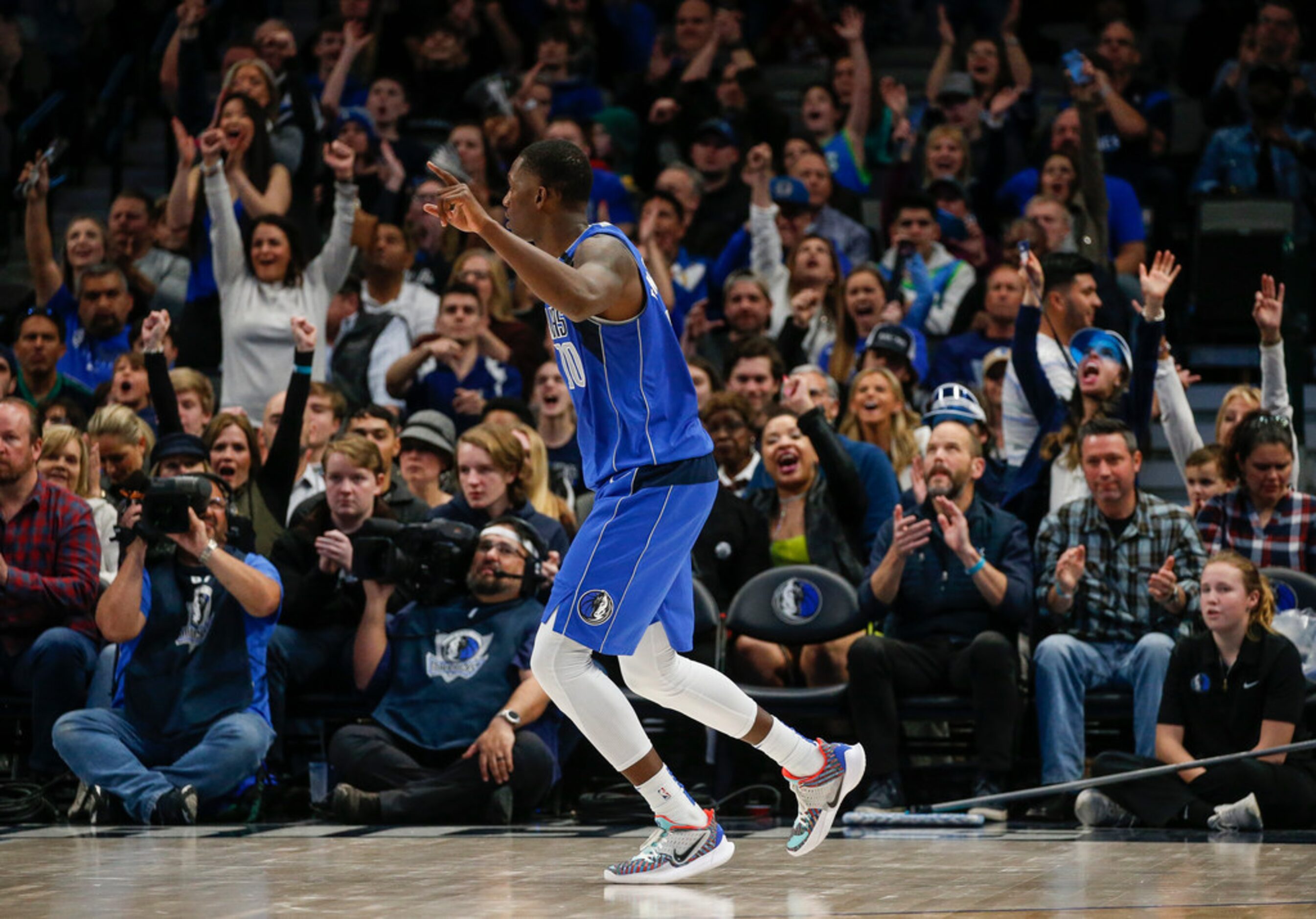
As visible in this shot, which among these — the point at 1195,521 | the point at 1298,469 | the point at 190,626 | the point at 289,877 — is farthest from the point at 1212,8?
the point at 289,877

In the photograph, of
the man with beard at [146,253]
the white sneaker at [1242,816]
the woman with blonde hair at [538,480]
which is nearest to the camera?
the white sneaker at [1242,816]

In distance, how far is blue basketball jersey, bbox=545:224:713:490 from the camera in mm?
5254


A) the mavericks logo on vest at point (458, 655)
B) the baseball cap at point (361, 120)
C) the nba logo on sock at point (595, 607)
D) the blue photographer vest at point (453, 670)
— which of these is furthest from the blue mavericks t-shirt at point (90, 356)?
the nba logo on sock at point (595, 607)

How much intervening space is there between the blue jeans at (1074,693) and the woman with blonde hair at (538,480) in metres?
2.09

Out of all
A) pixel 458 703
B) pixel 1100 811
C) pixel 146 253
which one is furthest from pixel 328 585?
pixel 146 253

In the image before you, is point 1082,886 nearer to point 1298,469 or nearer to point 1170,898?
point 1170,898

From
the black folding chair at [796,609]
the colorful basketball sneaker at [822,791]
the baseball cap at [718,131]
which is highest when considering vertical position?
the baseball cap at [718,131]

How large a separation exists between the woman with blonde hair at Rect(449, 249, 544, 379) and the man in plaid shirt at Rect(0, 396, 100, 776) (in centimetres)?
267

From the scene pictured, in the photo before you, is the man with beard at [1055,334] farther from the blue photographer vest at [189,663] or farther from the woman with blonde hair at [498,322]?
the blue photographer vest at [189,663]

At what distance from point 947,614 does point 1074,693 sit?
651 millimetres

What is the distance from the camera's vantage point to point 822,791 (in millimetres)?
5555

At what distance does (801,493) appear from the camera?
8.28m

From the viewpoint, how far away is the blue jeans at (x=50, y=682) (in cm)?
738

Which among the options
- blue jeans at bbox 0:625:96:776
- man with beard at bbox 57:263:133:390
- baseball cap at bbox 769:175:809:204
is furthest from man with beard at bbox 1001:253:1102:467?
man with beard at bbox 57:263:133:390
